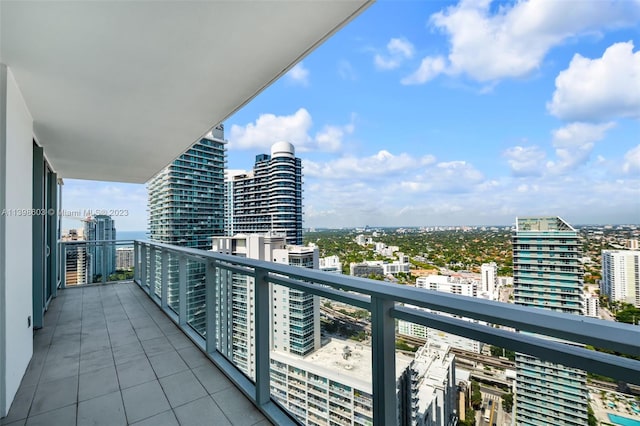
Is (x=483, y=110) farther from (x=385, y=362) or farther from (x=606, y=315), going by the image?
(x=385, y=362)

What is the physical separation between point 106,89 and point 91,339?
3.27m

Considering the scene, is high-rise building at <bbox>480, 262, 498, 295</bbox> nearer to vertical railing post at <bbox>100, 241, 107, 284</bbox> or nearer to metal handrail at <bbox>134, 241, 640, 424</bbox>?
metal handrail at <bbox>134, 241, 640, 424</bbox>

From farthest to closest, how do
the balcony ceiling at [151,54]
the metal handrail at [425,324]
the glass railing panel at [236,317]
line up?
1. the glass railing panel at [236,317]
2. the balcony ceiling at [151,54]
3. the metal handrail at [425,324]

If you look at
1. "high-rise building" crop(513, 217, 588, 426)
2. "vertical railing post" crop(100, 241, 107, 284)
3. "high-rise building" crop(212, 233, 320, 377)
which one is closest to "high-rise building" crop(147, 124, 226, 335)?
"vertical railing post" crop(100, 241, 107, 284)

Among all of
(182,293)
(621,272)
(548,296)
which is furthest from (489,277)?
(182,293)

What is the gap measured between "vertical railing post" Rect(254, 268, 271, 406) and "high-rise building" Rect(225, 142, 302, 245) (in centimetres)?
1159

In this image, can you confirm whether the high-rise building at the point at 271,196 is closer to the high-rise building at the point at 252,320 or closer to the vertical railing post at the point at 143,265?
the vertical railing post at the point at 143,265

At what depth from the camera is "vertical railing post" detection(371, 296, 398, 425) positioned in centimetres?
138

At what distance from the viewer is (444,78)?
18.2 meters

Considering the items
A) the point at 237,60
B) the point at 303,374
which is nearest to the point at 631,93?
the point at 237,60

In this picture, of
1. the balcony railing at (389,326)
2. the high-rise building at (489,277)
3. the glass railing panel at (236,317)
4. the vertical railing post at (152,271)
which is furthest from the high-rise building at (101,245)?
the high-rise building at (489,277)

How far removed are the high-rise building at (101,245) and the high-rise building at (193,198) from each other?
3.01m

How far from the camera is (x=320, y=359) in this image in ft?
5.60

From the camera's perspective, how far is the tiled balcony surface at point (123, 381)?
2.22m
